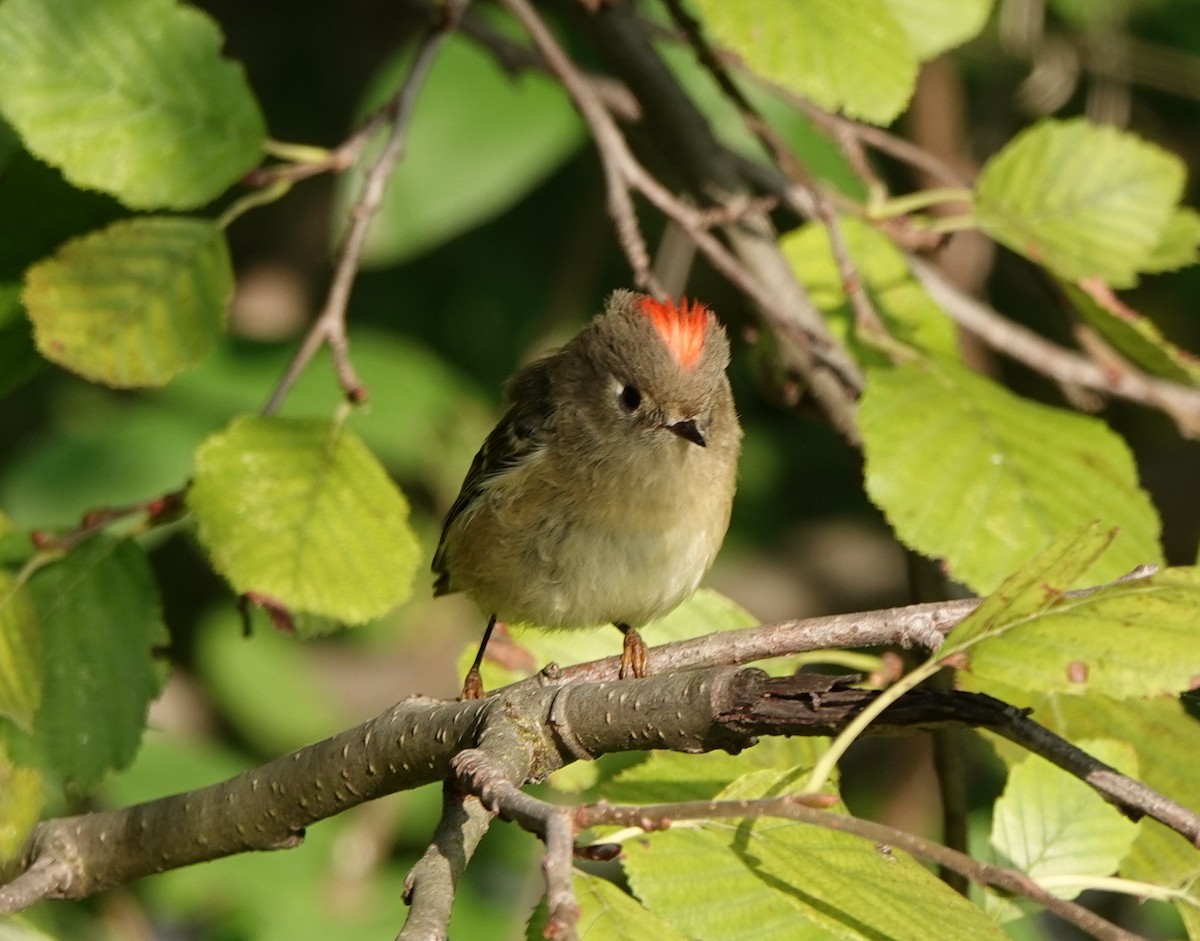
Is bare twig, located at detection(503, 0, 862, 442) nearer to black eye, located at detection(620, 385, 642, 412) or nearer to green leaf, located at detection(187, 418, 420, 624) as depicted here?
black eye, located at detection(620, 385, 642, 412)

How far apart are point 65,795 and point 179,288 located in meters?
0.86

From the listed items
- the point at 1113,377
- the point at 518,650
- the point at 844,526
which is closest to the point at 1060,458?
the point at 1113,377

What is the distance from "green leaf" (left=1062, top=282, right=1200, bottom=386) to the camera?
2.67m

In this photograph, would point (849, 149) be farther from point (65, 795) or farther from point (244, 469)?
point (65, 795)

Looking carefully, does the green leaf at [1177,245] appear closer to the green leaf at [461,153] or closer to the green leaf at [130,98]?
the green leaf at [461,153]

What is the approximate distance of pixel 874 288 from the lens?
2896 mm

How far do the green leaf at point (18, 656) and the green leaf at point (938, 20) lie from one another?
2.00m

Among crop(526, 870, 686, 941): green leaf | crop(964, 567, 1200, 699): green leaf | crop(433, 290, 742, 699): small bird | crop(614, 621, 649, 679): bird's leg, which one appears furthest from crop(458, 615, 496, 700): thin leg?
crop(964, 567, 1200, 699): green leaf

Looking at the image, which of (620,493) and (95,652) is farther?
(620,493)

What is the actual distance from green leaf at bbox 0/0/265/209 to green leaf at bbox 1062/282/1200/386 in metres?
1.51

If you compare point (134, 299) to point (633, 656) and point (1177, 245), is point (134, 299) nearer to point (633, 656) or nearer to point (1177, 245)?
point (633, 656)

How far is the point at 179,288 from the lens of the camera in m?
2.55

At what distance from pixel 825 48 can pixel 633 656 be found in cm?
106

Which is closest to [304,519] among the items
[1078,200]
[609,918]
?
[609,918]
